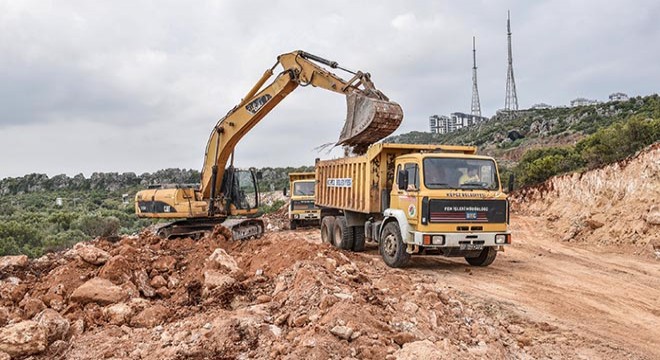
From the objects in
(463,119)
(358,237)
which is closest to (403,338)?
(358,237)

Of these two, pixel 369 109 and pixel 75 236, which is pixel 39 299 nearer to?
pixel 369 109

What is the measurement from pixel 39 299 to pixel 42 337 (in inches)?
63.6

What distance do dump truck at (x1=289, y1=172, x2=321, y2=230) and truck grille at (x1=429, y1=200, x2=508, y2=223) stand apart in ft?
42.8

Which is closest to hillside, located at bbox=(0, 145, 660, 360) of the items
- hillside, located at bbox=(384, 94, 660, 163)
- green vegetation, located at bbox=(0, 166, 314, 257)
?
green vegetation, located at bbox=(0, 166, 314, 257)

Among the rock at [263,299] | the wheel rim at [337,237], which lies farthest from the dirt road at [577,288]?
the rock at [263,299]

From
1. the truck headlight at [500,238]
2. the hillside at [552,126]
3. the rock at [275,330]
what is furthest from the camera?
the hillside at [552,126]

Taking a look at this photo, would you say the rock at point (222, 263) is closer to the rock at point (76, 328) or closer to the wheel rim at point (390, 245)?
the rock at point (76, 328)

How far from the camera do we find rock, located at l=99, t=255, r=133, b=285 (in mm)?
7777

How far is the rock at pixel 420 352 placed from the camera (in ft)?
15.9

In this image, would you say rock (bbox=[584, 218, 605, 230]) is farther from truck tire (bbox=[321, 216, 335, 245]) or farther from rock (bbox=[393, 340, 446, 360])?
rock (bbox=[393, 340, 446, 360])

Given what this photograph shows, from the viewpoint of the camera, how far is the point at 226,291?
728cm

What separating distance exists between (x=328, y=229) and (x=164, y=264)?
639cm

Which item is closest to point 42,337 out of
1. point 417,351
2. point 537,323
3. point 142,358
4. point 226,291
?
point 142,358

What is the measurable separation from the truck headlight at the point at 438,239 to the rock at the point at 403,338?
4795 millimetres
